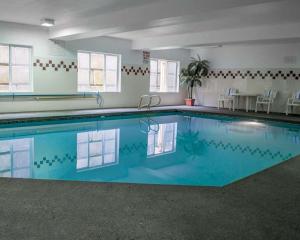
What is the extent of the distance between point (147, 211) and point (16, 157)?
327cm

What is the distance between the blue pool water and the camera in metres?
4.41

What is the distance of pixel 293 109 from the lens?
10516mm

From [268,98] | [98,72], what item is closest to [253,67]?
[268,98]

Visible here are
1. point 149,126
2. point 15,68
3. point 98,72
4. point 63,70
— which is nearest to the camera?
point 149,126

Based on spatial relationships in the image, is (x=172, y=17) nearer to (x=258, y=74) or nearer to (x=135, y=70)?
(x=135, y=70)

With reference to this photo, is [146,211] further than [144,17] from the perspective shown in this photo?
No

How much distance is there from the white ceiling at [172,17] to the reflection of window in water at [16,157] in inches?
105

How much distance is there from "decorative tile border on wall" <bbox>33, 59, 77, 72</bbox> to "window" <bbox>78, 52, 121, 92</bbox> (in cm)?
52

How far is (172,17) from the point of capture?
18.9ft

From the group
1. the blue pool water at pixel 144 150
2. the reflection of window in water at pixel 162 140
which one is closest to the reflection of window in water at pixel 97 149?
the blue pool water at pixel 144 150

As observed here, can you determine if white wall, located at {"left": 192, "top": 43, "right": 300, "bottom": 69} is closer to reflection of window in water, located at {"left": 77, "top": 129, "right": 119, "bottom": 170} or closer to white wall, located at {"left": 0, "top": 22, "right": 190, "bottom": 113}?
white wall, located at {"left": 0, "top": 22, "right": 190, "bottom": 113}

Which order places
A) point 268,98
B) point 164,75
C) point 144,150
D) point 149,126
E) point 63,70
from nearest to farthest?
point 144,150 → point 149,126 → point 63,70 → point 268,98 → point 164,75

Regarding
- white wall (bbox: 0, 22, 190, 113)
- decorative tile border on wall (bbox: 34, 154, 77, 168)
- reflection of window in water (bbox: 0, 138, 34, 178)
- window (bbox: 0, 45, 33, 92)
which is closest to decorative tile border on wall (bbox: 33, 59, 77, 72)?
white wall (bbox: 0, 22, 190, 113)

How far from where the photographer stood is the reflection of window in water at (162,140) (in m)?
5.89
